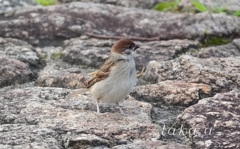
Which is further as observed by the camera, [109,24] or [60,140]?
[109,24]

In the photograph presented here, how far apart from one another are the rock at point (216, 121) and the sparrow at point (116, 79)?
28.6 inches

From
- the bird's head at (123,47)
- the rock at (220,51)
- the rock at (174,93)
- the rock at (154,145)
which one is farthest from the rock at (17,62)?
the rock at (220,51)

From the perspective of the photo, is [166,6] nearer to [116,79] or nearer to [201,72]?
[201,72]

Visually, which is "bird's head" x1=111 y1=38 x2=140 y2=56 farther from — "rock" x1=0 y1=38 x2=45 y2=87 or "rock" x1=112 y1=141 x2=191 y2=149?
"rock" x1=112 y1=141 x2=191 y2=149

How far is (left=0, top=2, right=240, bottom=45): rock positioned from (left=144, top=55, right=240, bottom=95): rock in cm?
101

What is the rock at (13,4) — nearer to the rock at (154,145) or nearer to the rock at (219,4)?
the rock at (219,4)

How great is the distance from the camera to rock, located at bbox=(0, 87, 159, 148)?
108 inches

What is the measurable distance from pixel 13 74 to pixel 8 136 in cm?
131

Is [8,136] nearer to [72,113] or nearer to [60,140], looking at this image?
[60,140]

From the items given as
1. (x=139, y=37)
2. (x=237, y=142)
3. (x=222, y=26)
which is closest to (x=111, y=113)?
(x=237, y=142)

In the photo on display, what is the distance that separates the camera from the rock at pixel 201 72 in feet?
12.1

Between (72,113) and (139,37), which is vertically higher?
(139,37)

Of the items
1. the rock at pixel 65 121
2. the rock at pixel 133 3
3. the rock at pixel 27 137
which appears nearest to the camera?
the rock at pixel 27 137

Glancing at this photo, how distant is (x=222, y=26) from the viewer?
511 cm
